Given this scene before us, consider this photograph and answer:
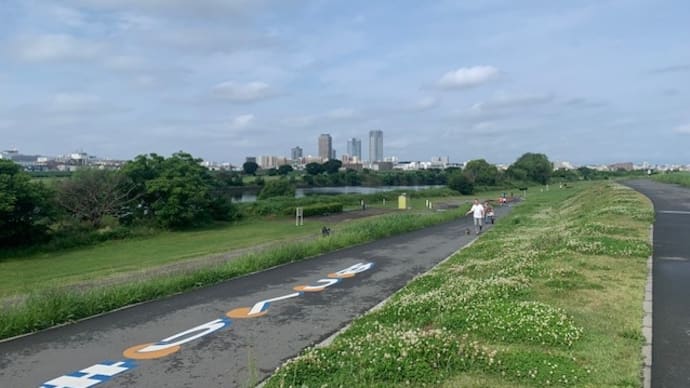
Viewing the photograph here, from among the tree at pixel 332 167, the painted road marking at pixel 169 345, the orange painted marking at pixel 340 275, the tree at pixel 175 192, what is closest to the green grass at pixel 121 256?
the tree at pixel 175 192

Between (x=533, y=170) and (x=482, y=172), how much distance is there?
2491 centimetres

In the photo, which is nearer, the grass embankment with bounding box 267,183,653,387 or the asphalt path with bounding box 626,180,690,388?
the grass embankment with bounding box 267,183,653,387

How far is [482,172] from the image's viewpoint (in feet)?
418

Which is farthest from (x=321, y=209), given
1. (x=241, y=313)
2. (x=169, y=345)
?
(x=169, y=345)

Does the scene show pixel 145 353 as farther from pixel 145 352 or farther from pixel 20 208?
pixel 20 208

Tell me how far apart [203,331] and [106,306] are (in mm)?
2787

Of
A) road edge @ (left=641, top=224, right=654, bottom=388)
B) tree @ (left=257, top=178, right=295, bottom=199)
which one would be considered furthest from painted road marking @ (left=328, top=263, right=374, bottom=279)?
tree @ (left=257, top=178, right=295, bottom=199)

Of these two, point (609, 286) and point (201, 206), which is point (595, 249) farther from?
point (201, 206)

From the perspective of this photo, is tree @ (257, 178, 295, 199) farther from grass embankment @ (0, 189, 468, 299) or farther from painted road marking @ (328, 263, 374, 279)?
painted road marking @ (328, 263, 374, 279)

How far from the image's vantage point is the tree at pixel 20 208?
3162 centimetres

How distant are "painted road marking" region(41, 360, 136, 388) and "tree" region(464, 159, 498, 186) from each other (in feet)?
385

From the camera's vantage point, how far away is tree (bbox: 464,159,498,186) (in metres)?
123

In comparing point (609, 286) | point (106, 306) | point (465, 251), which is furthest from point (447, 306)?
point (465, 251)

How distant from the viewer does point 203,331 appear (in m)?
8.67
